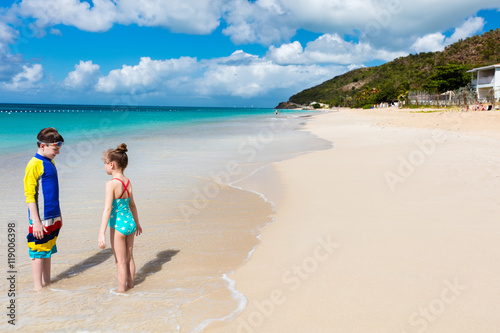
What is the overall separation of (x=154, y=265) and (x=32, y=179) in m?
1.74

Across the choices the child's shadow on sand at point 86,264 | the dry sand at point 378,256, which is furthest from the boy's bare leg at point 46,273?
the dry sand at point 378,256

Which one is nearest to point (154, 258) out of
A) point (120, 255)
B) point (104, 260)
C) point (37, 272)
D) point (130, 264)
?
point (104, 260)

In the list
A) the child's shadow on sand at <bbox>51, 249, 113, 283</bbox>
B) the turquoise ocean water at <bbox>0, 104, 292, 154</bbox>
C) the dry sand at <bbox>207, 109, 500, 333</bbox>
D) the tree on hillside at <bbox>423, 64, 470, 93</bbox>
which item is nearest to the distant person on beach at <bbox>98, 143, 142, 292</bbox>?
the child's shadow on sand at <bbox>51, 249, 113, 283</bbox>

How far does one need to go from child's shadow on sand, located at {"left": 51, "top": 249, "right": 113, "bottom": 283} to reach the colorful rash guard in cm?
55

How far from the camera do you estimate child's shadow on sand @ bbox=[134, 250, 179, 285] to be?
13.2 ft

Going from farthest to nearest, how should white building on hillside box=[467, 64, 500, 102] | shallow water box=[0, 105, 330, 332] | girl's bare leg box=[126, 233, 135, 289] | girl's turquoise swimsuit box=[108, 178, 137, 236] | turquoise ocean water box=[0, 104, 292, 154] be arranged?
white building on hillside box=[467, 64, 500, 102]
turquoise ocean water box=[0, 104, 292, 154]
girl's bare leg box=[126, 233, 135, 289]
girl's turquoise swimsuit box=[108, 178, 137, 236]
shallow water box=[0, 105, 330, 332]

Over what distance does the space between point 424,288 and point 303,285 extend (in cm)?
123

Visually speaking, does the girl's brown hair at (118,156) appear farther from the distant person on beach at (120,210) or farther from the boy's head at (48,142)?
the boy's head at (48,142)

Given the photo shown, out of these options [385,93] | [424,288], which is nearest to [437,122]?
[424,288]

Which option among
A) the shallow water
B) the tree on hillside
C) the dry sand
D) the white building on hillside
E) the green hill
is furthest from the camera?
the green hill

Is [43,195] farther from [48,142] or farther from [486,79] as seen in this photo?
[486,79]

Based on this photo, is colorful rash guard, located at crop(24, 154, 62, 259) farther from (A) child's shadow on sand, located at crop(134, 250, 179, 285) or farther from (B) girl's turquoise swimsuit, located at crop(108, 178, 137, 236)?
(A) child's shadow on sand, located at crop(134, 250, 179, 285)

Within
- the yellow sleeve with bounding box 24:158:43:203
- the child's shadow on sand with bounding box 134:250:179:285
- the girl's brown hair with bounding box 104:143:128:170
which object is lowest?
the child's shadow on sand with bounding box 134:250:179:285

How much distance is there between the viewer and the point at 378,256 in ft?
14.0
